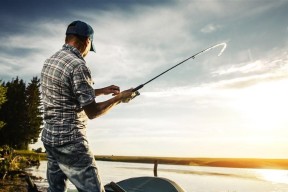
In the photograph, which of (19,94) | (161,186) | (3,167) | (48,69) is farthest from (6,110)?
(48,69)

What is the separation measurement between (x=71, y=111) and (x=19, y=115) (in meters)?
50.2

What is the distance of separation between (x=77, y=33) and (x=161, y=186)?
522 cm

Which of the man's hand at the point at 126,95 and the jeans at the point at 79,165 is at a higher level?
the man's hand at the point at 126,95

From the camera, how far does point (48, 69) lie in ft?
10.7

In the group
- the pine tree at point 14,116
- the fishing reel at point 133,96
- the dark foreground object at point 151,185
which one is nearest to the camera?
the fishing reel at point 133,96

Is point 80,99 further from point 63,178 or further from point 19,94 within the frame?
point 19,94

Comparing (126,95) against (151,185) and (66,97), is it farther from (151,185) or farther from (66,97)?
(151,185)

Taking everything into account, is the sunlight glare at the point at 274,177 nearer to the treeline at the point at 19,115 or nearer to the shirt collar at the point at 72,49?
the treeline at the point at 19,115

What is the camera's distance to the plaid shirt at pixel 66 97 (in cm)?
300

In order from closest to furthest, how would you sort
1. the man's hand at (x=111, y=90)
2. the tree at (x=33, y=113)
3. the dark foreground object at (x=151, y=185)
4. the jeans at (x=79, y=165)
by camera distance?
1. the jeans at (x=79, y=165)
2. the man's hand at (x=111, y=90)
3. the dark foreground object at (x=151, y=185)
4. the tree at (x=33, y=113)

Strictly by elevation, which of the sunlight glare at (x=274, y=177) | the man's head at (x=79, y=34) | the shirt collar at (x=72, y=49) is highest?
the man's head at (x=79, y=34)

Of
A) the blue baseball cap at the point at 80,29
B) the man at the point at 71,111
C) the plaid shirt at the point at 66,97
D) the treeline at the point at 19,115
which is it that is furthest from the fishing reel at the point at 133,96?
the treeline at the point at 19,115

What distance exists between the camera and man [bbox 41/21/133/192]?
116 inches

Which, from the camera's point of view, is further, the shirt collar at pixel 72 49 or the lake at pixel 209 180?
the lake at pixel 209 180
